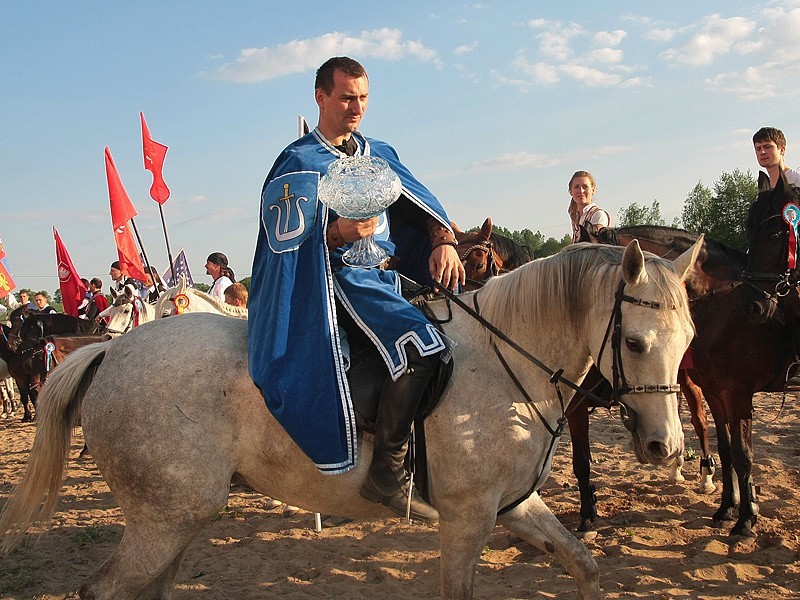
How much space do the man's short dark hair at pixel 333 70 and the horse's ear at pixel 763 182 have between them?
3.84 metres

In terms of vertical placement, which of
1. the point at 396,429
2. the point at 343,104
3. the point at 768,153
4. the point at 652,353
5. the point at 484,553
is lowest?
the point at 484,553

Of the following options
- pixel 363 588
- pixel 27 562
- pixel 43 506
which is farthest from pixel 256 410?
pixel 27 562

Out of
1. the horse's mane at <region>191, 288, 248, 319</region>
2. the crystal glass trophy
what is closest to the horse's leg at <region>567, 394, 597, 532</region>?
the horse's mane at <region>191, 288, 248, 319</region>

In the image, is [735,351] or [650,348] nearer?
[650,348]

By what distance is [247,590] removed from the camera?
15.1 feet

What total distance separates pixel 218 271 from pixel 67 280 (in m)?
7.33

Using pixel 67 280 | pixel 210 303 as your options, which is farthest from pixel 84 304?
pixel 210 303

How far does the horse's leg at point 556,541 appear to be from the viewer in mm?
3225

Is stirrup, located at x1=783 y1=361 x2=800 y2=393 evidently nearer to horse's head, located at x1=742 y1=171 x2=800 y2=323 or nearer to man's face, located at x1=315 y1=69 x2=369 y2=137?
horse's head, located at x1=742 y1=171 x2=800 y2=323

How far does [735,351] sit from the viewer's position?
17.5ft

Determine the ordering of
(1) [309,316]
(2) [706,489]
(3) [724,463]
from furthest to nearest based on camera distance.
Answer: (2) [706,489] < (3) [724,463] < (1) [309,316]

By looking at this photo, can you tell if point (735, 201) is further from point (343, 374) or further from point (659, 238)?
point (343, 374)

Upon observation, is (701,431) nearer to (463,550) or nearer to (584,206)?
(584,206)

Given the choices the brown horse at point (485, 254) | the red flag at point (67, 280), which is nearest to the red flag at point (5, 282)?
the red flag at point (67, 280)
